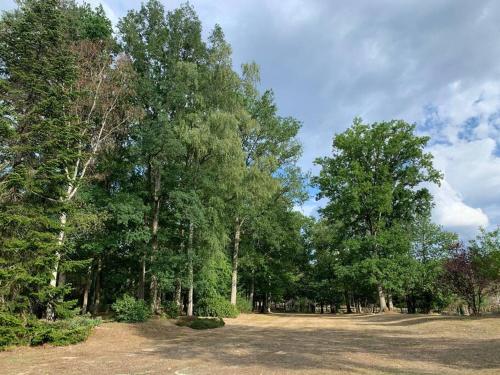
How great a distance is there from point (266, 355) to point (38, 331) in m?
8.21

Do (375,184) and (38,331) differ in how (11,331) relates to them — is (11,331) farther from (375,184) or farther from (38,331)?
(375,184)

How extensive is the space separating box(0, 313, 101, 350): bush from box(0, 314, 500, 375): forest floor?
1.27 feet

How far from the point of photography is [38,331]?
1370 centimetres

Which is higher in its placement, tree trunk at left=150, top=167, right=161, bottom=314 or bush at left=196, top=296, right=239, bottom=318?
tree trunk at left=150, top=167, right=161, bottom=314

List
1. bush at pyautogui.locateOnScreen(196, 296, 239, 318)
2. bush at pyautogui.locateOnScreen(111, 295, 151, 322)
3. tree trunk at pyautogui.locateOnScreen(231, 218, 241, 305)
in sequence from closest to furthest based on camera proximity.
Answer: bush at pyautogui.locateOnScreen(111, 295, 151, 322)
bush at pyautogui.locateOnScreen(196, 296, 239, 318)
tree trunk at pyautogui.locateOnScreen(231, 218, 241, 305)

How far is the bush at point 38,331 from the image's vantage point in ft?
42.7

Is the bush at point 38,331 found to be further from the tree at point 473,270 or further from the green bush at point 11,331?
the tree at point 473,270

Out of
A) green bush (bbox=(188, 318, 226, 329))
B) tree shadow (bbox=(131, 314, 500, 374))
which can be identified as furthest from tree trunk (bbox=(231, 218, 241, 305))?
tree shadow (bbox=(131, 314, 500, 374))

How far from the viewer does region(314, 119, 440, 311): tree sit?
33.6m

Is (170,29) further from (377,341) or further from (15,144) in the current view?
(377,341)

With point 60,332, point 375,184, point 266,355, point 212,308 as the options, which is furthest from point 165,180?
point 375,184

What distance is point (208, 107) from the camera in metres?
24.3

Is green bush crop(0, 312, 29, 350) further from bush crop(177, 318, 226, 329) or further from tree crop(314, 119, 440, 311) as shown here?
tree crop(314, 119, 440, 311)

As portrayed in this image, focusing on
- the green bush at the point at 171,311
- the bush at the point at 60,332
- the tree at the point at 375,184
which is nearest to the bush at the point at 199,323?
the green bush at the point at 171,311
